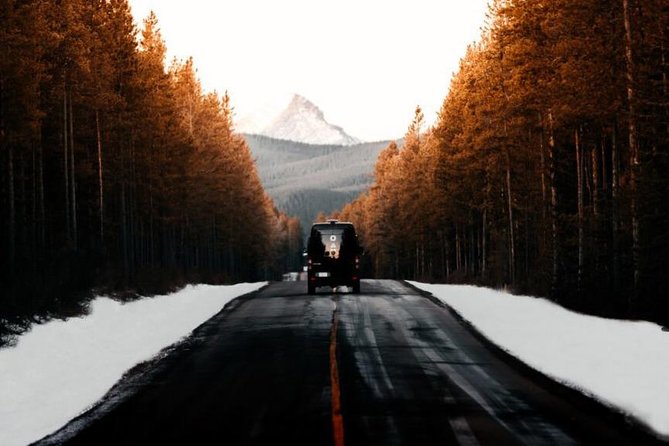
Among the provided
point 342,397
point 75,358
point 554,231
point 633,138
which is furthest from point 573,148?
point 342,397

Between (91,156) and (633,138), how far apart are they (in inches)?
1119

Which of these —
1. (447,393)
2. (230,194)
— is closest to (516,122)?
(447,393)

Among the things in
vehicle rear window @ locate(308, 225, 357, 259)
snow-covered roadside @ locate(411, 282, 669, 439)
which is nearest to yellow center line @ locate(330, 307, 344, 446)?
snow-covered roadside @ locate(411, 282, 669, 439)

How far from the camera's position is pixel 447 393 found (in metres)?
12.1

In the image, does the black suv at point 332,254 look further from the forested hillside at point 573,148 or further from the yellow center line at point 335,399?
the yellow center line at point 335,399

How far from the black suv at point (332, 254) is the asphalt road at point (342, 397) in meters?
12.3

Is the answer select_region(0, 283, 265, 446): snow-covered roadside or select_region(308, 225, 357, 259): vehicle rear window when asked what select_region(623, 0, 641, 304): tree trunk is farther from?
select_region(308, 225, 357, 259): vehicle rear window

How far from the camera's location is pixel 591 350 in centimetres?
1631

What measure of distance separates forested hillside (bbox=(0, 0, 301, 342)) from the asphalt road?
208 inches

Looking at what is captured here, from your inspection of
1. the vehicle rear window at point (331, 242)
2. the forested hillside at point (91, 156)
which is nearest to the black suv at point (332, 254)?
the vehicle rear window at point (331, 242)

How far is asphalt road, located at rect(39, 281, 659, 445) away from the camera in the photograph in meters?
9.41

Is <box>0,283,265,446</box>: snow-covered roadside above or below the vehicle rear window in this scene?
below

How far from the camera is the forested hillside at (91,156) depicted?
27078mm

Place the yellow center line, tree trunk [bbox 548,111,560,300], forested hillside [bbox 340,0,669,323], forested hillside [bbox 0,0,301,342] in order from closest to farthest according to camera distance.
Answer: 1. the yellow center line
2. forested hillside [bbox 340,0,669,323]
3. forested hillside [bbox 0,0,301,342]
4. tree trunk [bbox 548,111,560,300]
